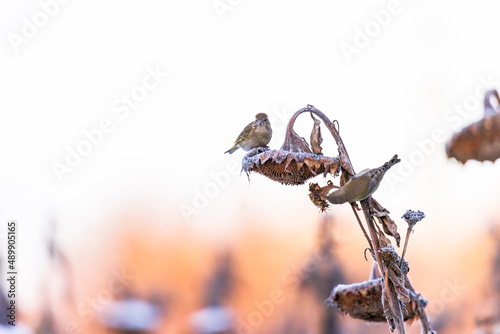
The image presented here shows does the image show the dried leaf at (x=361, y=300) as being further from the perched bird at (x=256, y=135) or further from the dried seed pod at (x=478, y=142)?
the dried seed pod at (x=478, y=142)

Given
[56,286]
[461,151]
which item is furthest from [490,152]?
[56,286]

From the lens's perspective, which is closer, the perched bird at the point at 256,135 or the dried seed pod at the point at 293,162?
the dried seed pod at the point at 293,162

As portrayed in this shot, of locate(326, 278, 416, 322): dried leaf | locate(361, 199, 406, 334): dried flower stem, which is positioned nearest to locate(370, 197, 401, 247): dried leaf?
locate(361, 199, 406, 334): dried flower stem

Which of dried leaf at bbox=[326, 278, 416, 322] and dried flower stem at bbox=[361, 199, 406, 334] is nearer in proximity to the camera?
dried flower stem at bbox=[361, 199, 406, 334]

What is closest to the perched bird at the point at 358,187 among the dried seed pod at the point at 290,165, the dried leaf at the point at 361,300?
the dried seed pod at the point at 290,165

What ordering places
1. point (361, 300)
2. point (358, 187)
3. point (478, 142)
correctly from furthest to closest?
point (361, 300)
point (358, 187)
point (478, 142)

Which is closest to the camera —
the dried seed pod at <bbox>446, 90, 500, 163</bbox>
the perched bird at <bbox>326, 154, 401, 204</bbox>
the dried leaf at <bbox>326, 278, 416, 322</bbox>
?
the dried seed pod at <bbox>446, 90, 500, 163</bbox>

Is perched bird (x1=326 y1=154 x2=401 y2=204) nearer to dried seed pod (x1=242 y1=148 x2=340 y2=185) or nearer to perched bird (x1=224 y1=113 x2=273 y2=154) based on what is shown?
dried seed pod (x1=242 y1=148 x2=340 y2=185)

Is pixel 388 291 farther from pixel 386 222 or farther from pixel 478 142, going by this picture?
pixel 478 142

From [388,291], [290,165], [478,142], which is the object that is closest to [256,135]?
[290,165]
